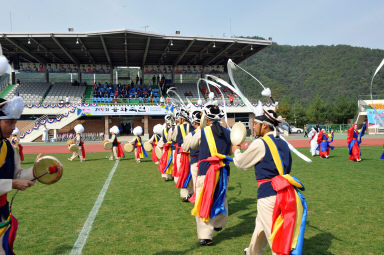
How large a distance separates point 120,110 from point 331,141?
21667 mm

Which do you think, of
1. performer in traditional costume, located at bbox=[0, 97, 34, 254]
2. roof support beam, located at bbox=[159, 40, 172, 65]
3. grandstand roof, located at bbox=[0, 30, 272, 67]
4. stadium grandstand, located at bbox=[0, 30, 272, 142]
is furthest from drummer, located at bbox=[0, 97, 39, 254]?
roof support beam, located at bbox=[159, 40, 172, 65]

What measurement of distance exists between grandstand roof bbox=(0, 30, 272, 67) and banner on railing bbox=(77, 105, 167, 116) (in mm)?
5958

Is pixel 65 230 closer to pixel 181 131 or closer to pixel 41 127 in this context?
pixel 181 131

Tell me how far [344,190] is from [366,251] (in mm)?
4084

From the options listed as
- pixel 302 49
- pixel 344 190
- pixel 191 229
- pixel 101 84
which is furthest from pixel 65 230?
pixel 302 49

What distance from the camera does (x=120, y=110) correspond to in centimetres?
3219

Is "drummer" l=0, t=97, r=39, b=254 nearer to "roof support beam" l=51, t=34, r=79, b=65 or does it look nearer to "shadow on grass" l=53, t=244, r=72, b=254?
"shadow on grass" l=53, t=244, r=72, b=254

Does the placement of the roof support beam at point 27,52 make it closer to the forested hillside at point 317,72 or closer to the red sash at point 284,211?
the red sash at point 284,211

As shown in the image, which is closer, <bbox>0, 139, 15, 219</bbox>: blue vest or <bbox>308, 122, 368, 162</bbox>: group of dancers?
<bbox>0, 139, 15, 219</bbox>: blue vest

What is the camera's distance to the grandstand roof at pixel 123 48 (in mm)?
29406

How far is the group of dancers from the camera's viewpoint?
1355 centimetres

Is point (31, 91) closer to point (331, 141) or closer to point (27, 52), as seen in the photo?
point (27, 52)

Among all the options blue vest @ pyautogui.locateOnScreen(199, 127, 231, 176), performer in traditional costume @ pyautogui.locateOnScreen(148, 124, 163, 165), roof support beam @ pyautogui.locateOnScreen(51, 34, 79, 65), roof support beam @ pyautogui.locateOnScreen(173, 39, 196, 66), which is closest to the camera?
blue vest @ pyautogui.locateOnScreen(199, 127, 231, 176)

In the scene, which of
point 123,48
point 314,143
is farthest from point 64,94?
point 314,143
